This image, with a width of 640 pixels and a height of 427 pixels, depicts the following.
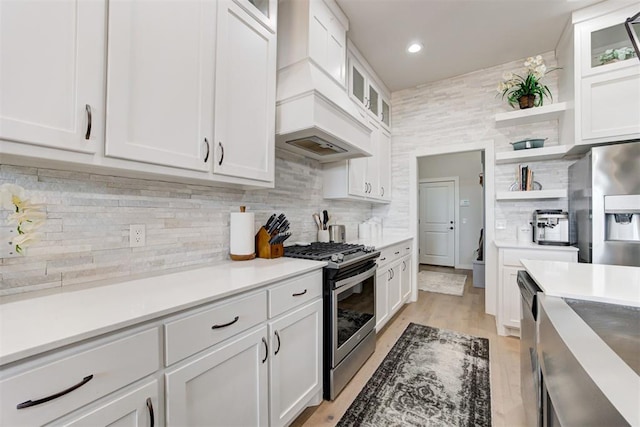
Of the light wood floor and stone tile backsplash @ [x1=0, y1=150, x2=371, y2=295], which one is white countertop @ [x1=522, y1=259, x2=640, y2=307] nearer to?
the light wood floor

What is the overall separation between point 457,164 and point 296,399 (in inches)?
244

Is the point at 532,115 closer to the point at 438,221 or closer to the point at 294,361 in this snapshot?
the point at 294,361

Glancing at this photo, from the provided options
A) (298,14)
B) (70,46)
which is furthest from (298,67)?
(70,46)

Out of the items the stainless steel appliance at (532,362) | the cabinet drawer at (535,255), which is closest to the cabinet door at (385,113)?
the cabinet drawer at (535,255)

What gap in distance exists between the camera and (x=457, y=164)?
20.5 ft

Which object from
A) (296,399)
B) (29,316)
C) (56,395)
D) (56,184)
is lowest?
(296,399)

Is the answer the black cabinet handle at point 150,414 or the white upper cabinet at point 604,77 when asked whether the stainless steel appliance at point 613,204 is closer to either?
the white upper cabinet at point 604,77

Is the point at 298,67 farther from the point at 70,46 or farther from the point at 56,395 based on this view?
the point at 56,395

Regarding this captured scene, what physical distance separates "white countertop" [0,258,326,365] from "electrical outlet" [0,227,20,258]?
0.17m

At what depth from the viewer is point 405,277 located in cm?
346

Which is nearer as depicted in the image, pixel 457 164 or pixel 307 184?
pixel 307 184

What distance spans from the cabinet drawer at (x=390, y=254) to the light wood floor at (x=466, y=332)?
29.9 inches

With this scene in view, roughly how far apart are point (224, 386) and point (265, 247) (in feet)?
3.00

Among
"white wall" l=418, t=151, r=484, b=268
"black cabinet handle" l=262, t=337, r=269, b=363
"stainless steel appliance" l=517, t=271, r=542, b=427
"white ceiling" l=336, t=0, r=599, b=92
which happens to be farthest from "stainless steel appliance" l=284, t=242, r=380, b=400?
"white wall" l=418, t=151, r=484, b=268
